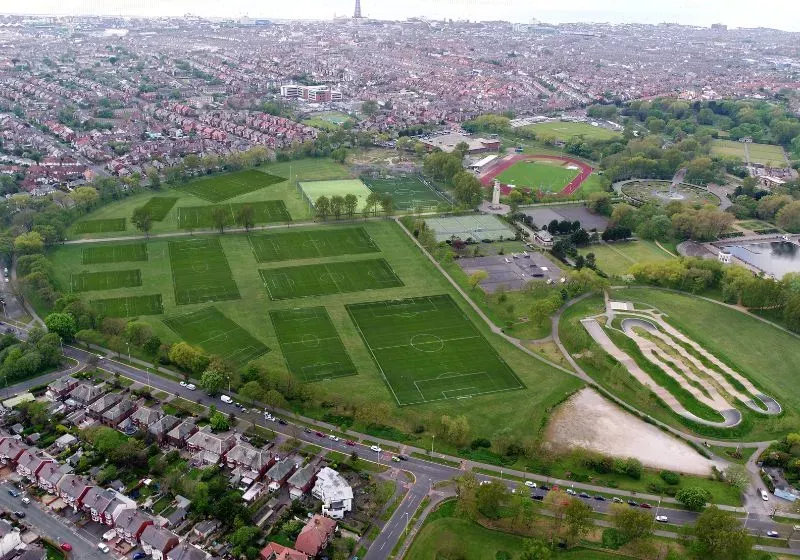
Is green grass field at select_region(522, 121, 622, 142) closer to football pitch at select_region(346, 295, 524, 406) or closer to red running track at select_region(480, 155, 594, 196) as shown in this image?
red running track at select_region(480, 155, 594, 196)

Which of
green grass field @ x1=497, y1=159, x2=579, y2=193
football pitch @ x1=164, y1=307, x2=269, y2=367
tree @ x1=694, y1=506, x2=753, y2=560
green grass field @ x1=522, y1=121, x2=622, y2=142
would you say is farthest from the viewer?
green grass field @ x1=522, y1=121, x2=622, y2=142

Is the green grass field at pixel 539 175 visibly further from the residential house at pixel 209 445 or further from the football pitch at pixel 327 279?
the residential house at pixel 209 445

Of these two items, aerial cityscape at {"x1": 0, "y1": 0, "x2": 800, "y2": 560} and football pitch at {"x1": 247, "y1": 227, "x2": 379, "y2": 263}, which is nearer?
aerial cityscape at {"x1": 0, "y1": 0, "x2": 800, "y2": 560}

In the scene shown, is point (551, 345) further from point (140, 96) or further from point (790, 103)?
point (790, 103)

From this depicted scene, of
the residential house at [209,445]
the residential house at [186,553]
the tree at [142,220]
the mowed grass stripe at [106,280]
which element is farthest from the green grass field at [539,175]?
the residential house at [186,553]

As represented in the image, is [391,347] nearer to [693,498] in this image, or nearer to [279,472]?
[279,472]

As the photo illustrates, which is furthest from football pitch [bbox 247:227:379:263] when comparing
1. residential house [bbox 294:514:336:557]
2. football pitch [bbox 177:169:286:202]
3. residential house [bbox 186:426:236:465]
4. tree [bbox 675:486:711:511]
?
tree [bbox 675:486:711:511]
